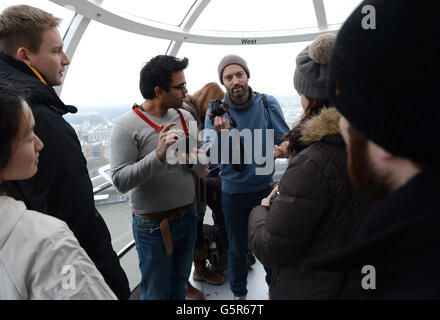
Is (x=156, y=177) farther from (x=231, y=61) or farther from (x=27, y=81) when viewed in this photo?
(x=231, y=61)

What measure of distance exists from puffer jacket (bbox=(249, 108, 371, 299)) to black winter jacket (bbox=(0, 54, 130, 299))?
0.94m

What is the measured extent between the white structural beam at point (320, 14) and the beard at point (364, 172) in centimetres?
605

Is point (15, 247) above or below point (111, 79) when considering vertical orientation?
below

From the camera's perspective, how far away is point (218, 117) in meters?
2.40

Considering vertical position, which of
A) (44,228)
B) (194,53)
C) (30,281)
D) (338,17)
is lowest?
(30,281)

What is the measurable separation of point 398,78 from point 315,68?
827 mm

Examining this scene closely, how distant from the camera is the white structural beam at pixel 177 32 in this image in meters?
3.70

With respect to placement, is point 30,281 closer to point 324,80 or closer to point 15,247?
point 15,247

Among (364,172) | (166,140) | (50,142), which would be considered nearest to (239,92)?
(166,140)

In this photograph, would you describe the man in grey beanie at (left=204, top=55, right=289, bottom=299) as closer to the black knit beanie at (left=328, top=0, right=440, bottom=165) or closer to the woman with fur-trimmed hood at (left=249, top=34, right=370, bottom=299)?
the woman with fur-trimmed hood at (left=249, top=34, right=370, bottom=299)

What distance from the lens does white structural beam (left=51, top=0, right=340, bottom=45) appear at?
3.70 m

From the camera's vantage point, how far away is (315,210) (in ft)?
3.40
